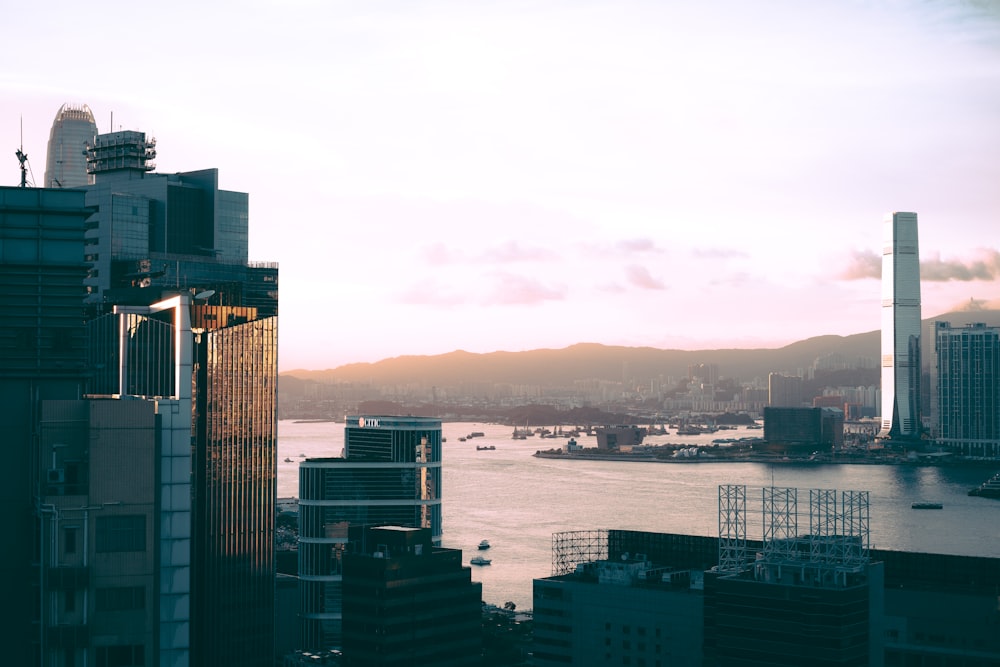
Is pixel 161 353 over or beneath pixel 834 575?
over

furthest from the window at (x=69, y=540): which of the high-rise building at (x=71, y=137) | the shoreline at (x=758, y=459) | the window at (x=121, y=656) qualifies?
the shoreline at (x=758, y=459)

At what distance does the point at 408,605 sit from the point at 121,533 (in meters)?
40.1

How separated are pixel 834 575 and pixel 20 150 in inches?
1333

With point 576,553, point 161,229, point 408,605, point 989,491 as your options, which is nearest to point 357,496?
point 576,553

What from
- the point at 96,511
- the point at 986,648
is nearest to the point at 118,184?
the point at 986,648

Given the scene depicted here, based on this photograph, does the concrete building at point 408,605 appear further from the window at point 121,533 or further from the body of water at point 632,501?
the window at point 121,533

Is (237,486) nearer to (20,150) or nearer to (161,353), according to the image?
(161,353)

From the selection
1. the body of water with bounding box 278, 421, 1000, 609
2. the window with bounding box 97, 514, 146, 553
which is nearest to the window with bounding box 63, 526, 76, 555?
the window with bounding box 97, 514, 146, 553

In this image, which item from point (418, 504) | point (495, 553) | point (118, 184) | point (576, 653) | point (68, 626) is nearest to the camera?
point (68, 626)

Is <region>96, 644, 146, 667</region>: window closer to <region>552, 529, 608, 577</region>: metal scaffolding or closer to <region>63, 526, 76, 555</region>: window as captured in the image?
<region>63, 526, 76, 555</region>: window

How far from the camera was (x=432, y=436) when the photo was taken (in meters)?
82.9

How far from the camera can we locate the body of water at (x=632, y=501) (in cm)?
9262

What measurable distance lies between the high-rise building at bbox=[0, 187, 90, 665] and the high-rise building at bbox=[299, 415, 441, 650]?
5555 centimetres

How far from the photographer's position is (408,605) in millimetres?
50125
